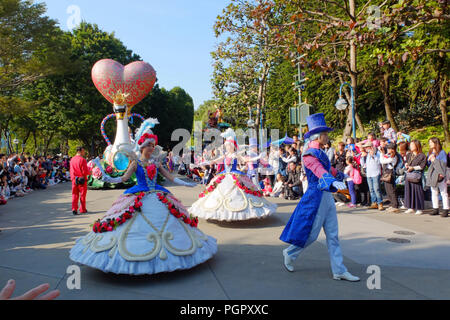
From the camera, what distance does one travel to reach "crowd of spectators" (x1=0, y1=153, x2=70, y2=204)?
527 inches

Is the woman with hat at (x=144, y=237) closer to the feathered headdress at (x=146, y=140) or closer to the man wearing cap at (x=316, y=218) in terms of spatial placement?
the feathered headdress at (x=146, y=140)

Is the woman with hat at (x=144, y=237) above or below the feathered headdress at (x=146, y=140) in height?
below

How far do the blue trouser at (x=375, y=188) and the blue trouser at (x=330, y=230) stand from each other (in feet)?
19.2

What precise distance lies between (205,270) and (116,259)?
125 centimetres

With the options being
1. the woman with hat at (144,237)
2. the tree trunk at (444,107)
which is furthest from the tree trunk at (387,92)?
the woman with hat at (144,237)

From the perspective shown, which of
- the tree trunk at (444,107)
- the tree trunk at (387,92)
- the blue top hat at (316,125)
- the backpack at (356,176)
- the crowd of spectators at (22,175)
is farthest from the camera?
the tree trunk at (387,92)

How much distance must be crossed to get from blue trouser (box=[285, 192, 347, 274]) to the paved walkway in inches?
10.0

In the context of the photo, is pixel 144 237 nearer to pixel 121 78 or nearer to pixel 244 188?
pixel 244 188

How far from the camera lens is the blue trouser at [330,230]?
14.6ft

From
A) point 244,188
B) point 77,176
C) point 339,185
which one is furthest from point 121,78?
point 339,185

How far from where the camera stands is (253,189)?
8.04 meters

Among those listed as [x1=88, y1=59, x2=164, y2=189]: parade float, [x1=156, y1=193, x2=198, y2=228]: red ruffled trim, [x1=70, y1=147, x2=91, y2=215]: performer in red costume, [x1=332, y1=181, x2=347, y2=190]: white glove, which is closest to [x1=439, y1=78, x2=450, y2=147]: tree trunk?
[x1=88, y1=59, x2=164, y2=189]: parade float

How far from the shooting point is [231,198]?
7.74m

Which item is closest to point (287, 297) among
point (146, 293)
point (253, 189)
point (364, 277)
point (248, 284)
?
point (248, 284)
